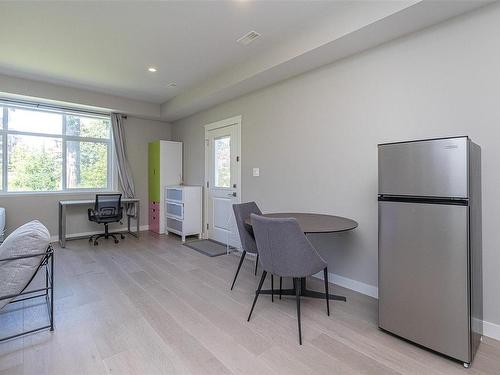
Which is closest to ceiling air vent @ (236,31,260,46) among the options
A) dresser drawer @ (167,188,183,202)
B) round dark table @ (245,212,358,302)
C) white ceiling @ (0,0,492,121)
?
white ceiling @ (0,0,492,121)

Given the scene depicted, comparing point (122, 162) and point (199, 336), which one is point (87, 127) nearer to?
point (122, 162)

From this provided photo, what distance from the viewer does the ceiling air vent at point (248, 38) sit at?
2.78 metres

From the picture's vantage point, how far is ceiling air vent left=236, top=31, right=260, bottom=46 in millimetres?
2779

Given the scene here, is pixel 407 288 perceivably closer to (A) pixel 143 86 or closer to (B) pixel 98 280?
(B) pixel 98 280

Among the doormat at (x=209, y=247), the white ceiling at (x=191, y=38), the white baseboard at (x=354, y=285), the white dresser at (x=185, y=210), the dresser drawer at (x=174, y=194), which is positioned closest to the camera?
the white ceiling at (x=191, y=38)

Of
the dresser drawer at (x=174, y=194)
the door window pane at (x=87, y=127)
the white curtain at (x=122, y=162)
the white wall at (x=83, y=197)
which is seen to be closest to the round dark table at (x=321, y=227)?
the dresser drawer at (x=174, y=194)

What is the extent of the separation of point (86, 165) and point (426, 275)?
18.6 feet

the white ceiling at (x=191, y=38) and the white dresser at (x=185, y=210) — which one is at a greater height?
the white ceiling at (x=191, y=38)

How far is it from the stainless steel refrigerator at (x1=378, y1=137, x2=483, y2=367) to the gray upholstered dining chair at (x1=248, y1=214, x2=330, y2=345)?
0.56 metres

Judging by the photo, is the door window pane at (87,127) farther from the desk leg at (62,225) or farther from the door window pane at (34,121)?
the desk leg at (62,225)

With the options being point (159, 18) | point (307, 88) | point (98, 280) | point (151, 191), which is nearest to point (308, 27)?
point (307, 88)

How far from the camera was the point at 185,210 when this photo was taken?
4852mm

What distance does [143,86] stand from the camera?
443 centimetres

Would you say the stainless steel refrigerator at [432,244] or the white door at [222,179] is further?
the white door at [222,179]
